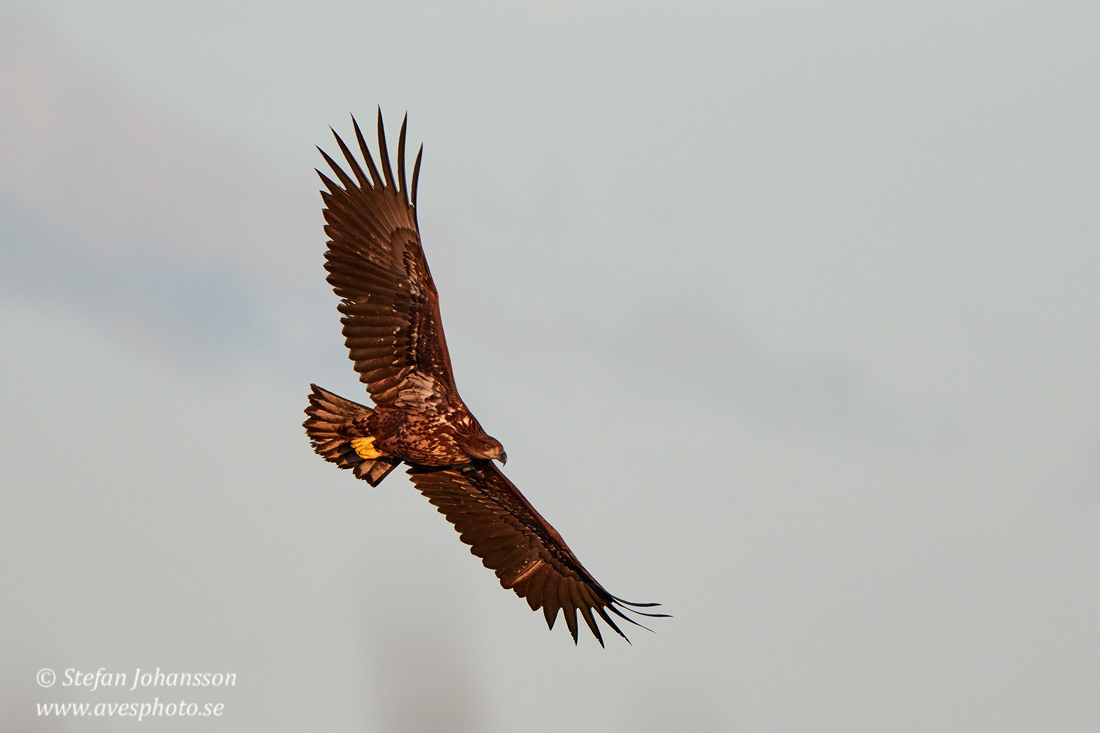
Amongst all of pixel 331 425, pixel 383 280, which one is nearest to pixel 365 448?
pixel 331 425

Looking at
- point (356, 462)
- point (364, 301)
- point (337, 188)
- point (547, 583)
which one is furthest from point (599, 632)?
point (337, 188)

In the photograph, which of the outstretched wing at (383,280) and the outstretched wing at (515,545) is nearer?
the outstretched wing at (383,280)

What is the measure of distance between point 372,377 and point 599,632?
13.5ft

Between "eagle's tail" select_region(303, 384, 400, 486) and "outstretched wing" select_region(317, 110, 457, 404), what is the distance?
0.43 metres

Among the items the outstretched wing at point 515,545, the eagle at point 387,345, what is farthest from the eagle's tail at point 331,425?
the outstretched wing at point 515,545

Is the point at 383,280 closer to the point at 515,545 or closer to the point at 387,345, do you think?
the point at 387,345

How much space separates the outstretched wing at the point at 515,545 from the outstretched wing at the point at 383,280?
166 centimetres

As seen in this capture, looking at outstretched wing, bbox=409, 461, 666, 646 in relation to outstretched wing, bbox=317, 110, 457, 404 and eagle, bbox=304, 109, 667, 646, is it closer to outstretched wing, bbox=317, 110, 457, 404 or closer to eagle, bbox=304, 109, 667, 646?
eagle, bbox=304, 109, 667, 646

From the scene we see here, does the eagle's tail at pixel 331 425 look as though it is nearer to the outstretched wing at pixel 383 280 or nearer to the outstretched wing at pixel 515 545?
the outstretched wing at pixel 383 280

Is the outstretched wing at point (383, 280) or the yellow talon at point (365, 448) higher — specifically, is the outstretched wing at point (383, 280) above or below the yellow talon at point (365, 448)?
above

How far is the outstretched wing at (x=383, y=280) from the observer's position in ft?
46.3

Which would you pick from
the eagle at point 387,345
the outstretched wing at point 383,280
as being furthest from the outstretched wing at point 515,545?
the outstretched wing at point 383,280

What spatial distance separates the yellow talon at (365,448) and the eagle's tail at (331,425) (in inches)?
1.4

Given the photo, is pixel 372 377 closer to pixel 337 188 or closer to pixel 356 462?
pixel 356 462
